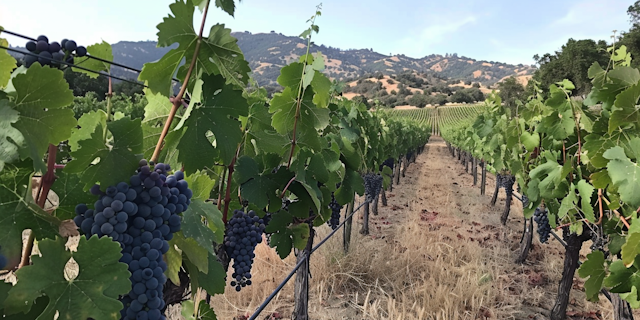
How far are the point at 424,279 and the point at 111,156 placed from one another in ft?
16.4

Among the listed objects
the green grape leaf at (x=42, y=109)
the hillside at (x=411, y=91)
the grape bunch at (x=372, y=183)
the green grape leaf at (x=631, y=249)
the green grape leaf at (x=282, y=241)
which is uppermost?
the hillside at (x=411, y=91)

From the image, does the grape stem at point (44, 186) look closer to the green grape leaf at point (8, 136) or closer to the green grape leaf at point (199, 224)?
the green grape leaf at point (8, 136)

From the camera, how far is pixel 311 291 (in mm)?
5113

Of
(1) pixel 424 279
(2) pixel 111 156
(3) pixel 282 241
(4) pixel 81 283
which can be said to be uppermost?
(2) pixel 111 156

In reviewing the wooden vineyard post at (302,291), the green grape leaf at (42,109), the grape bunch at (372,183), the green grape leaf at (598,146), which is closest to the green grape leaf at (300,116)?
the green grape leaf at (42,109)

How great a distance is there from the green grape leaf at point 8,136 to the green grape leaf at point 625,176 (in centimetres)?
306

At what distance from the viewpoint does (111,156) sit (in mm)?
993

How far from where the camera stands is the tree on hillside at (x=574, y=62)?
1428 inches

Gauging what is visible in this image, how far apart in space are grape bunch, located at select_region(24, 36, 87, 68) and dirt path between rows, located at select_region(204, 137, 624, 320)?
148 inches

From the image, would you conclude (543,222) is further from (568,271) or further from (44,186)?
(44,186)

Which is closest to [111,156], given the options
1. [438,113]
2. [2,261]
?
[2,261]

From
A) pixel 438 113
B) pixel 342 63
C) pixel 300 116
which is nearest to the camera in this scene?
pixel 300 116

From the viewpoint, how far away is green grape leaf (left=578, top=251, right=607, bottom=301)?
3.07 metres

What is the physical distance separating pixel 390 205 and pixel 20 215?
1056 centimetres
